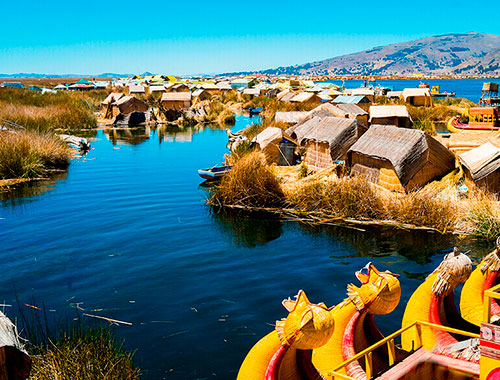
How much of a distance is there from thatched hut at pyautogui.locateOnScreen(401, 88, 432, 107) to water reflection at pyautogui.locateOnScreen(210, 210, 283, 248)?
3597cm

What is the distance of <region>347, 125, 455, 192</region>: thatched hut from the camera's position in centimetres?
1534

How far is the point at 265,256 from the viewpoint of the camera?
13.0m

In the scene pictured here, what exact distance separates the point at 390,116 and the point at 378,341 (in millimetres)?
22438

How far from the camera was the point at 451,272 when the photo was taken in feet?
19.4

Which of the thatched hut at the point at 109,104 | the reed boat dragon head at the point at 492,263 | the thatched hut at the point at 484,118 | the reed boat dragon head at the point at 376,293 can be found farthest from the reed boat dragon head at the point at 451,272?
the thatched hut at the point at 109,104

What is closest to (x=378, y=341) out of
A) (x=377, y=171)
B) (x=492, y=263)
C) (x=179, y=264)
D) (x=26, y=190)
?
(x=492, y=263)

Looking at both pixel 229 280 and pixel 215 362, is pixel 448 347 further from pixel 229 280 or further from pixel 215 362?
pixel 229 280

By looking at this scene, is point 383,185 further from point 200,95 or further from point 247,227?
point 200,95

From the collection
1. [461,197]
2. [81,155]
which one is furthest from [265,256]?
[81,155]

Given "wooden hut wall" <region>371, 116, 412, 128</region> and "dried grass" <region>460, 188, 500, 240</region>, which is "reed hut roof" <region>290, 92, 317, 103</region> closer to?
"wooden hut wall" <region>371, 116, 412, 128</region>

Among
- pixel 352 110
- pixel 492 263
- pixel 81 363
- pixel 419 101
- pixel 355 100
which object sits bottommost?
pixel 81 363

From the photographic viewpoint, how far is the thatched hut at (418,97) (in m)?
46.8

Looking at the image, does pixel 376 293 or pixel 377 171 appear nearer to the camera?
pixel 376 293

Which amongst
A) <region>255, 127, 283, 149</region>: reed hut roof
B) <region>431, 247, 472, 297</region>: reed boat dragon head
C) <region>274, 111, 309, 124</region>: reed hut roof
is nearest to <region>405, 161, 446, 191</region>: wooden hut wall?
<region>255, 127, 283, 149</region>: reed hut roof
